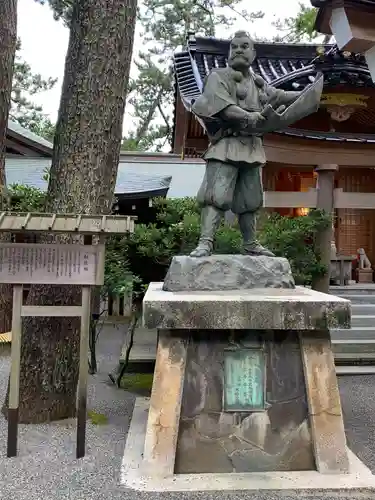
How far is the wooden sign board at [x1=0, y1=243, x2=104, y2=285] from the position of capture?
3.42 m

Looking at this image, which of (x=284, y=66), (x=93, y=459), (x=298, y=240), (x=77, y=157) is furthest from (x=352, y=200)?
(x=93, y=459)

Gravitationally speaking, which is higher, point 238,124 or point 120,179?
point 120,179

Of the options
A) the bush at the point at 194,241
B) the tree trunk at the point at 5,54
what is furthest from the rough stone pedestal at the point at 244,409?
the tree trunk at the point at 5,54

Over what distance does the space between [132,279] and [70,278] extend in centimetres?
184

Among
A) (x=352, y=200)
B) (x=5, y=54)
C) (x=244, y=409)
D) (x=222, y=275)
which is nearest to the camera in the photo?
(x=244, y=409)

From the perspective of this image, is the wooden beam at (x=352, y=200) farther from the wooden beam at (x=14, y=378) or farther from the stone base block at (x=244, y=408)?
the wooden beam at (x=14, y=378)

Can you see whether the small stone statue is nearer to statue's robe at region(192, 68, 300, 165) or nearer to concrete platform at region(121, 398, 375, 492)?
statue's robe at region(192, 68, 300, 165)

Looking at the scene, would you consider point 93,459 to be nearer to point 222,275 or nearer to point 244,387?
point 244,387

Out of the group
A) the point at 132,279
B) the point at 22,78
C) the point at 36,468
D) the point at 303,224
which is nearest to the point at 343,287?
the point at 303,224

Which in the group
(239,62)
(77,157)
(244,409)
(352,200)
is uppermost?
(239,62)

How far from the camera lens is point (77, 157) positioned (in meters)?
4.34

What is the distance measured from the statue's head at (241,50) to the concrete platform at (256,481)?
302cm

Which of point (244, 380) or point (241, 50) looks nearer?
point (244, 380)

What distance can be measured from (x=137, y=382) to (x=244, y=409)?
2890 mm
